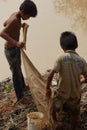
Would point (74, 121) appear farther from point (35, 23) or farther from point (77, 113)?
point (35, 23)

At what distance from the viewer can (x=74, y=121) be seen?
569cm

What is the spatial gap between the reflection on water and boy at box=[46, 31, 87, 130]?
20.0 ft

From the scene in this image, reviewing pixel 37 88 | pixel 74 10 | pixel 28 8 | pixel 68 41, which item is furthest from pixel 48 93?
pixel 74 10

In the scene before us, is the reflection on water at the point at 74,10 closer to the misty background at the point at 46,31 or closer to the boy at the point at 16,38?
the misty background at the point at 46,31

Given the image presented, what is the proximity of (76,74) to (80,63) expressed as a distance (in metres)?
0.15

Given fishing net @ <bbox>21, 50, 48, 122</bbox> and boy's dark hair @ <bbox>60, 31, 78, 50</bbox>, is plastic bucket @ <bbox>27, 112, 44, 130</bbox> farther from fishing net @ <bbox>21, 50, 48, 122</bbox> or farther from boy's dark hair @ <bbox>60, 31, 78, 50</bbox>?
boy's dark hair @ <bbox>60, 31, 78, 50</bbox>

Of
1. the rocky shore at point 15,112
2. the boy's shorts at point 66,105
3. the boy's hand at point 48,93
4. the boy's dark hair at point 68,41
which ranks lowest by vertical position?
the rocky shore at point 15,112

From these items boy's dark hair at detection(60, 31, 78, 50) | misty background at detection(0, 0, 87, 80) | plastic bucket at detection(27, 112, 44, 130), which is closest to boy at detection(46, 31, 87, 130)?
boy's dark hair at detection(60, 31, 78, 50)

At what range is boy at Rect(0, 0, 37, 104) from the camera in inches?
249

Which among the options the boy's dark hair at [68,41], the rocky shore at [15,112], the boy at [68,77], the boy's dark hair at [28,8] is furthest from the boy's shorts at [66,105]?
the boy's dark hair at [28,8]

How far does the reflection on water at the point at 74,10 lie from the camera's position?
39.1ft

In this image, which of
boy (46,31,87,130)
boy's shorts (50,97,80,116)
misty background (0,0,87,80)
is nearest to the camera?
boy (46,31,87,130)

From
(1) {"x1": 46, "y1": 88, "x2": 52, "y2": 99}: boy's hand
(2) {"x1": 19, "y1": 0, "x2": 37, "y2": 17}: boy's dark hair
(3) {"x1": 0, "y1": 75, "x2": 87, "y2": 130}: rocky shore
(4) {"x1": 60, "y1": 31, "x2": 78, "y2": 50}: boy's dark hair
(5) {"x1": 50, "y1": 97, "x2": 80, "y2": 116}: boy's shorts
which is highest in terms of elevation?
(2) {"x1": 19, "y1": 0, "x2": 37, "y2": 17}: boy's dark hair

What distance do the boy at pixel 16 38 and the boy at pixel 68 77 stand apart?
3.48ft
